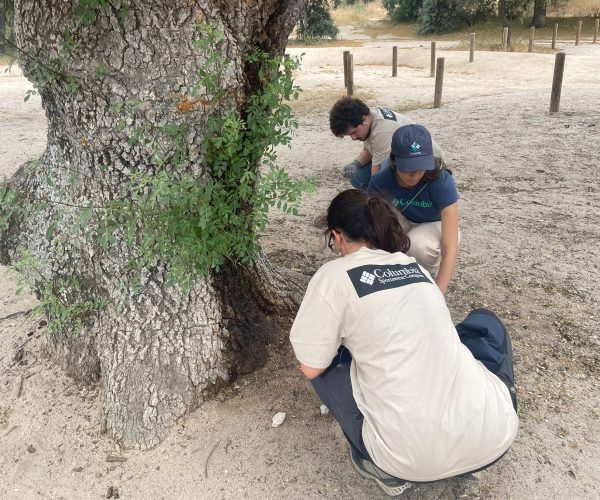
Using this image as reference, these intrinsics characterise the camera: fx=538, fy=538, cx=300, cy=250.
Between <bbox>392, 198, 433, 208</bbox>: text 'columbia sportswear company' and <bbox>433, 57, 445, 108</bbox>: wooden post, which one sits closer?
<bbox>392, 198, 433, 208</bbox>: text 'columbia sportswear company'

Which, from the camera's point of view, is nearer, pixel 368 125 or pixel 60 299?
pixel 60 299

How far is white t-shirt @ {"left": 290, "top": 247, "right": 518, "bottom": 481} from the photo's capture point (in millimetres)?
1595

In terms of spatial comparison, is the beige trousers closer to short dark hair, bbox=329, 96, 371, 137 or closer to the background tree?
short dark hair, bbox=329, 96, 371, 137

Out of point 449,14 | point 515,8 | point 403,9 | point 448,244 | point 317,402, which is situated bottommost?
point 317,402

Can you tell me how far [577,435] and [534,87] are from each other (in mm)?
11500

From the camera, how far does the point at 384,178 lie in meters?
2.82

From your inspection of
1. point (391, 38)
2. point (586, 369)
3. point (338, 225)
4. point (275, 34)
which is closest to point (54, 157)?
point (275, 34)

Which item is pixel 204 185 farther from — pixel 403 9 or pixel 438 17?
pixel 403 9

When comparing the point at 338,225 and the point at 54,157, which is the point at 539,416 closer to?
the point at 338,225

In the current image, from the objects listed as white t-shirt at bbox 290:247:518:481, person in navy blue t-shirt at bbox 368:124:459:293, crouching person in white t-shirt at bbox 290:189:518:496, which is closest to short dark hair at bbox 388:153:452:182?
person in navy blue t-shirt at bbox 368:124:459:293

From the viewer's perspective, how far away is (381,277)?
1.65 m

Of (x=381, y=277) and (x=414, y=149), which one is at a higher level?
(x=414, y=149)

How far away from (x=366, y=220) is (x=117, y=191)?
1.01 meters

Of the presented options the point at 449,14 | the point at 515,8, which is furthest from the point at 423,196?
the point at 515,8
